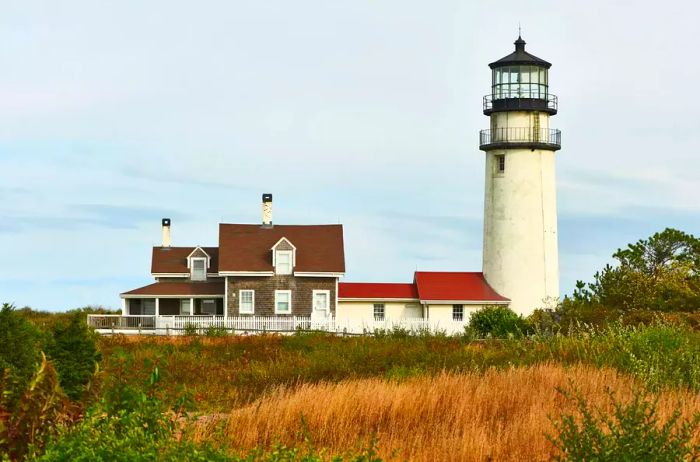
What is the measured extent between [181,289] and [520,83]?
621 inches

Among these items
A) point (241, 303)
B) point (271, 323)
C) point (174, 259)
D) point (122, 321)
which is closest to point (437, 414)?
point (271, 323)

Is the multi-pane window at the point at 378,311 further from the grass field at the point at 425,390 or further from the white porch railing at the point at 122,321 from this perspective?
the grass field at the point at 425,390

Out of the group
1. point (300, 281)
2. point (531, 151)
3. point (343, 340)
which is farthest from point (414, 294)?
point (343, 340)

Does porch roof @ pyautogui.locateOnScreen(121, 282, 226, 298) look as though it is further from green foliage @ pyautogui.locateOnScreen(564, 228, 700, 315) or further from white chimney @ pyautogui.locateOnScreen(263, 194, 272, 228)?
green foliage @ pyautogui.locateOnScreen(564, 228, 700, 315)

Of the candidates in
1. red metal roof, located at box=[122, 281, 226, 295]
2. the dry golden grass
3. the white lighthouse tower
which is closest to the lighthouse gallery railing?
the white lighthouse tower

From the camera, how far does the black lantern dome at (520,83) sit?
131ft

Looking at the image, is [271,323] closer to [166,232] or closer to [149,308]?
[149,308]

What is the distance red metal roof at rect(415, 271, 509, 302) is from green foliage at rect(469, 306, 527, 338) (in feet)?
4.33

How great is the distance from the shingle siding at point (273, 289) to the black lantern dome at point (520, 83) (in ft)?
31.9

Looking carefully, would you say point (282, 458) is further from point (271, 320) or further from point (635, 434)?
point (271, 320)

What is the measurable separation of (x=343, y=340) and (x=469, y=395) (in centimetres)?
1379

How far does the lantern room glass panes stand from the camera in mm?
40219

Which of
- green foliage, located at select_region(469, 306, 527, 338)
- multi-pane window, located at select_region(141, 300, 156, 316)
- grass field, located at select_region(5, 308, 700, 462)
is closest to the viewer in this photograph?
grass field, located at select_region(5, 308, 700, 462)

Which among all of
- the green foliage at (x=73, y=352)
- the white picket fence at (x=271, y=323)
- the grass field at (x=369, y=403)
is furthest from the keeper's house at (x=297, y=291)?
the green foliage at (x=73, y=352)
